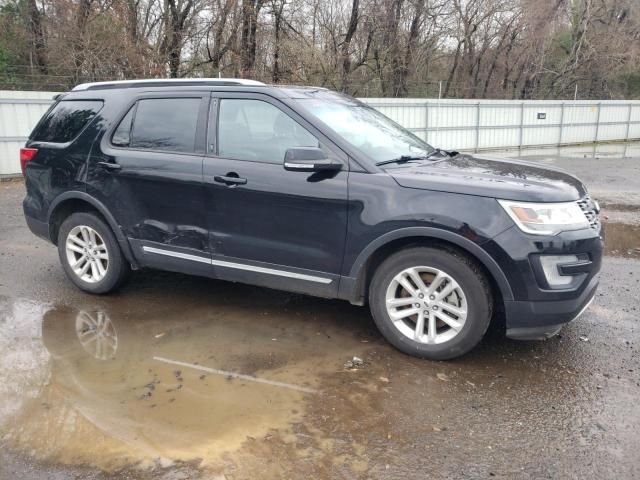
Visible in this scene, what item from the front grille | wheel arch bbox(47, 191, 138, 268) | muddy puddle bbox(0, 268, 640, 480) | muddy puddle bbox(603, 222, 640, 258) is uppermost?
the front grille

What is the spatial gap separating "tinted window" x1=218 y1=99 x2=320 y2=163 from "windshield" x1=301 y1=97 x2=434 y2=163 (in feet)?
0.71

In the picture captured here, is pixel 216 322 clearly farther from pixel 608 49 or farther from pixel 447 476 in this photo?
pixel 608 49

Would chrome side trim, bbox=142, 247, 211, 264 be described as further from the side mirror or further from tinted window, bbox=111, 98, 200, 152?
the side mirror

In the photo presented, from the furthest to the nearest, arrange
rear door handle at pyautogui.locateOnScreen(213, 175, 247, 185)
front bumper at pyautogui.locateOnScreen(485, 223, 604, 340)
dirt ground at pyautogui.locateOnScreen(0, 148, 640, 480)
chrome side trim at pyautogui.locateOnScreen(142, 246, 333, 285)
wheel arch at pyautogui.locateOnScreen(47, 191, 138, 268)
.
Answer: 1. wheel arch at pyautogui.locateOnScreen(47, 191, 138, 268)
2. rear door handle at pyautogui.locateOnScreen(213, 175, 247, 185)
3. chrome side trim at pyautogui.locateOnScreen(142, 246, 333, 285)
4. front bumper at pyautogui.locateOnScreen(485, 223, 604, 340)
5. dirt ground at pyautogui.locateOnScreen(0, 148, 640, 480)

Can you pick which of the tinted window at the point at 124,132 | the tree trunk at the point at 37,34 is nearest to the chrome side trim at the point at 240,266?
the tinted window at the point at 124,132

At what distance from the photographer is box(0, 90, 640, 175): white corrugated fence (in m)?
12.1

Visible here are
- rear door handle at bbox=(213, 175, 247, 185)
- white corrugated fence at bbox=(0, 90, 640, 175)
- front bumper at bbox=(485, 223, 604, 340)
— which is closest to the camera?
front bumper at bbox=(485, 223, 604, 340)

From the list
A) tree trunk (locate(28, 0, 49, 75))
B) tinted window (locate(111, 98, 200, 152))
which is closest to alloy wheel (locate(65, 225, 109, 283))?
tinted window (locate(111, 98, 200, 152))

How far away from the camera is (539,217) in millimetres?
3484

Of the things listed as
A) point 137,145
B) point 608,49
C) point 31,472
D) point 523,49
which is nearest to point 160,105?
point 137,145

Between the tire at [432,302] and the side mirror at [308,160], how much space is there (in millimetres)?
769

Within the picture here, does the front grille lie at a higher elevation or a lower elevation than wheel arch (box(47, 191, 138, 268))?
higher

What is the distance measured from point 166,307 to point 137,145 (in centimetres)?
141

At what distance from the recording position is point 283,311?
15.7 feet
